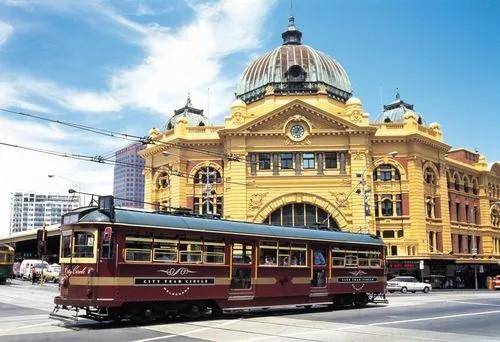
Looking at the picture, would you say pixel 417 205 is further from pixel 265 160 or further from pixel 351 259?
pixel 351 259

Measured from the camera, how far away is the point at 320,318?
20.7 metres

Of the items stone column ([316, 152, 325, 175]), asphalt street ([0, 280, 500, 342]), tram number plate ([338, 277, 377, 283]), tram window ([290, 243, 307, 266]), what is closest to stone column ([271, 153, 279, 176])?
stone column ([316, 152, 325, 175])

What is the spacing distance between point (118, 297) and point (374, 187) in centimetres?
4239

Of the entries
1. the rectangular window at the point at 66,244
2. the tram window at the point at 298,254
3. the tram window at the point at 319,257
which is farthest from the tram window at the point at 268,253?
the rectangular window at the point at 66,244

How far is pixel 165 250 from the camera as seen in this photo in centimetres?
1902

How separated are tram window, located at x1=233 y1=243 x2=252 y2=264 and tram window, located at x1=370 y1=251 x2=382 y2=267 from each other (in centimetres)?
815

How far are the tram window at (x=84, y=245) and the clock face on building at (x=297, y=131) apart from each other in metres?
38.6

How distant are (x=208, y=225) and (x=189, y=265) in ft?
5.24

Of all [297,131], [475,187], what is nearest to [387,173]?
[297,131]

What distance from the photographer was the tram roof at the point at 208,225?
1798 cm

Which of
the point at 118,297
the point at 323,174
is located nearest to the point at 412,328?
the point at 118,297

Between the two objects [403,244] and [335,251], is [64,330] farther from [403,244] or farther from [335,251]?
[403,244]

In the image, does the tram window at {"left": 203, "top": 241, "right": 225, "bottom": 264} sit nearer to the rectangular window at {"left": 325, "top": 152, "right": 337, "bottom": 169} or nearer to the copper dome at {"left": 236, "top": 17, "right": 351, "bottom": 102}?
the rectangular window at {"left": 325, "top": 152, "right": 337, "bottom": 169}

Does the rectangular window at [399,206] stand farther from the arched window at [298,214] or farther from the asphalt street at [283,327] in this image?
the asphalt street at [283,327]
